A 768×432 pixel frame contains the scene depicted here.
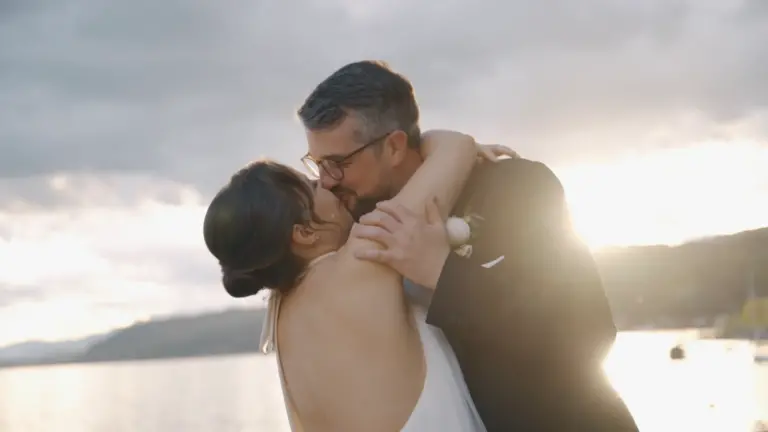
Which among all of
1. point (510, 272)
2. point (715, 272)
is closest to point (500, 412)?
point (510, 272)

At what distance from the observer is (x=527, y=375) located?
2.76 meters

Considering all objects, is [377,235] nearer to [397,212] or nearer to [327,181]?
[397,212]

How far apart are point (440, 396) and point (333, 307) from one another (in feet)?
1.31

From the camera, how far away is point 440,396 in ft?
9.43

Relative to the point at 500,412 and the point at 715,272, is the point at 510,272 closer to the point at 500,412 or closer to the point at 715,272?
the point at 500,412

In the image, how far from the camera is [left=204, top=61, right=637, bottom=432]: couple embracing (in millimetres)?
2746

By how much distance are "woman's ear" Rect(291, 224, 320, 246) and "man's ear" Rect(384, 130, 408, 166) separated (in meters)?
0.47

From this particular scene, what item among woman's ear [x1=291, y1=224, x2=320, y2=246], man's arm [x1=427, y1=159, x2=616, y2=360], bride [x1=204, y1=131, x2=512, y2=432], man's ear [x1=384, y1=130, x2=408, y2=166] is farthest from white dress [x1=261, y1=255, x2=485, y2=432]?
man's ear [x1=384, y1=130, x2=408, y2=166]

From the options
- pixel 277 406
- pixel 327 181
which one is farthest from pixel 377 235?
pixel 277 406

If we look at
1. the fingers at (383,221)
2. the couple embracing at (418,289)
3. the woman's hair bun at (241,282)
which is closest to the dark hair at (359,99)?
the couple embracing at (418,289)

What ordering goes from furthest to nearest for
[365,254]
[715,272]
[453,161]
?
[715,272] < [453,161] < [365,254]

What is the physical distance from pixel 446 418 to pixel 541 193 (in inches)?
27.2

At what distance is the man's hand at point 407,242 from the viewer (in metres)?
2.88

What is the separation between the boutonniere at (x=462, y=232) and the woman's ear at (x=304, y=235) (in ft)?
1.38
